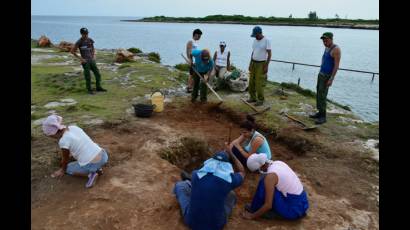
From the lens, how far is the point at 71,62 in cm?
1455

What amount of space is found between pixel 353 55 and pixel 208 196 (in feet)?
96.7

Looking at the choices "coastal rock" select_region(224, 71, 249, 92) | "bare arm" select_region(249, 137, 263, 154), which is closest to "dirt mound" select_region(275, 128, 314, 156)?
"bare arm" select_region(249, 137, 263, 154)

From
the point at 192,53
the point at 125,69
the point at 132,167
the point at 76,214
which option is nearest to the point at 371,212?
the point at 132,167

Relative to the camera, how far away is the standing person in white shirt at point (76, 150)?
14.1ft

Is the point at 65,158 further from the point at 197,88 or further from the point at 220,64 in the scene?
the point at 220,64

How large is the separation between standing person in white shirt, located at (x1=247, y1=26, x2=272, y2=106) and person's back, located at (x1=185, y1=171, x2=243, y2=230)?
4.74m

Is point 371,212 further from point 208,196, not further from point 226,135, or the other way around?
point 226,135

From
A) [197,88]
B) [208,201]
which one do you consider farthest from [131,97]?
[208,201]

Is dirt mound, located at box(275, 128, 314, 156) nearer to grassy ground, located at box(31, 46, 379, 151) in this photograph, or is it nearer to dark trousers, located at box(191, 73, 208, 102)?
grassy ground, located at box(31, 46, 379, 151)

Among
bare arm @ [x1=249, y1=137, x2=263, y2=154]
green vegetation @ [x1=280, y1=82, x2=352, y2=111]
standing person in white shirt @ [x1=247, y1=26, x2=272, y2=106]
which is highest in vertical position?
standing person in white shirt @ [x1=247, y1=26, x2=272, y2=106]

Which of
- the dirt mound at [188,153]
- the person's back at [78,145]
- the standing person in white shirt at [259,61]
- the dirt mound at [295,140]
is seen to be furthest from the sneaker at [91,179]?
the standing person in white shirt at [259,61]

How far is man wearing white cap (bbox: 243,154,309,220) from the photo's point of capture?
13.0ft

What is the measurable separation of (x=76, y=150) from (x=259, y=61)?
5.01 m

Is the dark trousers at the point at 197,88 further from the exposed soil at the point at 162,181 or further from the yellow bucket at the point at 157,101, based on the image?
the exposed soil at the point at 162,181
